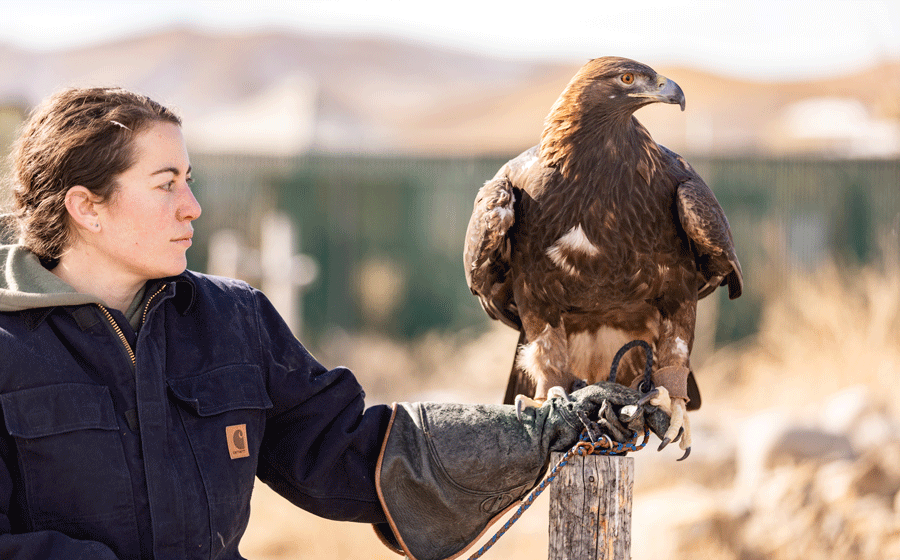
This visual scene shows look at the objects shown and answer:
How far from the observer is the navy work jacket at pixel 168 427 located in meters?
1.97

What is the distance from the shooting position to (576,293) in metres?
3.26

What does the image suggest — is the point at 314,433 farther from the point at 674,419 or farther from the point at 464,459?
the point at 674,419

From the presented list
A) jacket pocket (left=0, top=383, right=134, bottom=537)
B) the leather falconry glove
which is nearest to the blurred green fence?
the leather falconry glove

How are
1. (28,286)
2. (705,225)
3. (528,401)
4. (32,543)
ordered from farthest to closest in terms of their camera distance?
(705,225), (528,401), (28,286), (32,543)

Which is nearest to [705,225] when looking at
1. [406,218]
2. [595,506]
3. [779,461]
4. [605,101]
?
[605,101]

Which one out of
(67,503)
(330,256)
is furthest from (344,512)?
(330,256)

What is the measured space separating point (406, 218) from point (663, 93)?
7882mm

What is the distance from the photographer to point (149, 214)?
7.20ft

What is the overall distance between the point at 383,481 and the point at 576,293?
1.14 meters

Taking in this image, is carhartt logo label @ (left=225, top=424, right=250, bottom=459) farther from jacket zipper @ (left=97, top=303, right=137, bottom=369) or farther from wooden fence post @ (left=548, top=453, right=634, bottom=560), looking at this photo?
wooden fence post @ (left=548, top=453, right=634, bottom=560)

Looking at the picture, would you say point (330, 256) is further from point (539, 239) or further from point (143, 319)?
point (143, 319)

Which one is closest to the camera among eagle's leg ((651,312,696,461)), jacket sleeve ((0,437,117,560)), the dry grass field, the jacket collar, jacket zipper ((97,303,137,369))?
jacket sleeve ((0,437,117,560))

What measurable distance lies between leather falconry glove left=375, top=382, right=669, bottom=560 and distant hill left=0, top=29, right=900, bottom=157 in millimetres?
25969

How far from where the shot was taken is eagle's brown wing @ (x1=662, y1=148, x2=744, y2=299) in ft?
10.0
